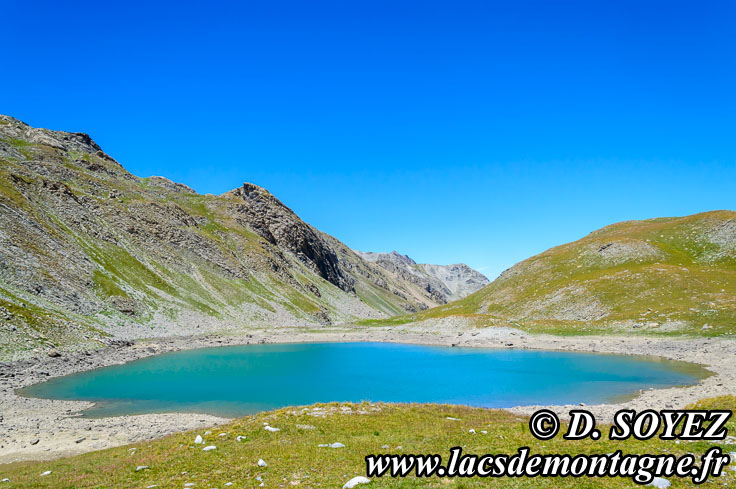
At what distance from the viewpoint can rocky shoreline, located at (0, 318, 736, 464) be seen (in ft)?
88.7

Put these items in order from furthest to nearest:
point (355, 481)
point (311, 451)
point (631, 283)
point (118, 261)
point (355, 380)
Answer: point (118, 261)
point (631, 283)
point (355, 380)
point (311, 451)
point (355, 481)

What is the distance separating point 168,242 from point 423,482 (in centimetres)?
14553

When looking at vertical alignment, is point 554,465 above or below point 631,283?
below

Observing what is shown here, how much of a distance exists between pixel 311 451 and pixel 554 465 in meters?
10.3

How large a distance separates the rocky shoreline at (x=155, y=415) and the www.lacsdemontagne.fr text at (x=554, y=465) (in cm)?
1752

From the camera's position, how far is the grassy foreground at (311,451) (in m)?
14.7

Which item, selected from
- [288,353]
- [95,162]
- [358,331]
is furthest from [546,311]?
[95,162]

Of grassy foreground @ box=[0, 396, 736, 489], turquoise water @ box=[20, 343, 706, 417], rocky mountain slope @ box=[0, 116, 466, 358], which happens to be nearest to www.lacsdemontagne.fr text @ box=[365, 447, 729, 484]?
grassy foreground @ box=[0, 396, 736, 489]

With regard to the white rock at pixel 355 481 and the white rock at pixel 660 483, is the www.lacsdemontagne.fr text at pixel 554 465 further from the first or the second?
the white rock at pixel 355 481

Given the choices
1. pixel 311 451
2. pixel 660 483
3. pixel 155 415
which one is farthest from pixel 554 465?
pixel 155 415

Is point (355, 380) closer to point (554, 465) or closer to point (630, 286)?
point (554, 465)

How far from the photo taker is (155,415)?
110 ft

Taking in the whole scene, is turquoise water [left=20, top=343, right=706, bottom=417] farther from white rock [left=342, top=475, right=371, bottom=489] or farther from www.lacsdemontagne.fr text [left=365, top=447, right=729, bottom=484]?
white rock [left=342, top=475, right=371, bottom=489]

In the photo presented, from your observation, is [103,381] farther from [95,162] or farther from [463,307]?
[95,162]
